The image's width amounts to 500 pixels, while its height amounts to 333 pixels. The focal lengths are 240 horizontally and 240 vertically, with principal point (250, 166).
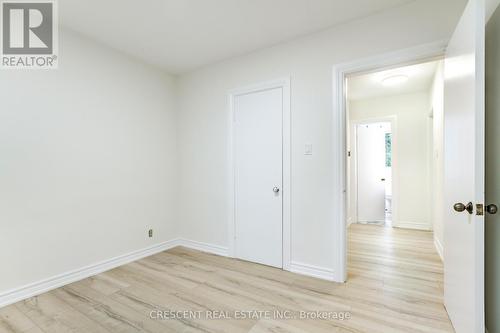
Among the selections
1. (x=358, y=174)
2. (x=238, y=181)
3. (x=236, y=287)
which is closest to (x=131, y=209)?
(x=238, y=181)

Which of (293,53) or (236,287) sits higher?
(293,53)

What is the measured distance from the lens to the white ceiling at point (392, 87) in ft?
11.4

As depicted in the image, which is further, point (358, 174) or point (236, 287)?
point (358, 174)

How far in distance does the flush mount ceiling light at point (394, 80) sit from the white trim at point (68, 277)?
4214mm

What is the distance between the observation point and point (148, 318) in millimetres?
1849

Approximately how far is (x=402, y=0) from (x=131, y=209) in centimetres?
354

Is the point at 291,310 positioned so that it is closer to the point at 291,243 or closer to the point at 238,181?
the point at 291,243

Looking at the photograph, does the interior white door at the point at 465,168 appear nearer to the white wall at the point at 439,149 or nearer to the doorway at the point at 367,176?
the white wall at the point at 439,149

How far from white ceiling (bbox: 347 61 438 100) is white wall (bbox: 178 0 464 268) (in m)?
1.07

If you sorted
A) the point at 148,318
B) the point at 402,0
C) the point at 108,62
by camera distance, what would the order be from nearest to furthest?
the point at 148,318, the point at 402,0, the point at 108,62

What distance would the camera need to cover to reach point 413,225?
446 centimetres

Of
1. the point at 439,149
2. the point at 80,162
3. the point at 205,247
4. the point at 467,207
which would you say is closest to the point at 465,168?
the point at 467,207

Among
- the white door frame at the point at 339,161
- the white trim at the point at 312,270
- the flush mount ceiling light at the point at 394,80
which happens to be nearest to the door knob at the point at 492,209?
the white door frame at the point at 339,161

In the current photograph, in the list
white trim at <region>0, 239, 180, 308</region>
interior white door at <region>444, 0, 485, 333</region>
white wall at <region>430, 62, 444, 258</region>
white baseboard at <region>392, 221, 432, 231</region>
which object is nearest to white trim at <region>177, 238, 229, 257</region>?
white trim at <region>0, 239, 180, 308</region>
